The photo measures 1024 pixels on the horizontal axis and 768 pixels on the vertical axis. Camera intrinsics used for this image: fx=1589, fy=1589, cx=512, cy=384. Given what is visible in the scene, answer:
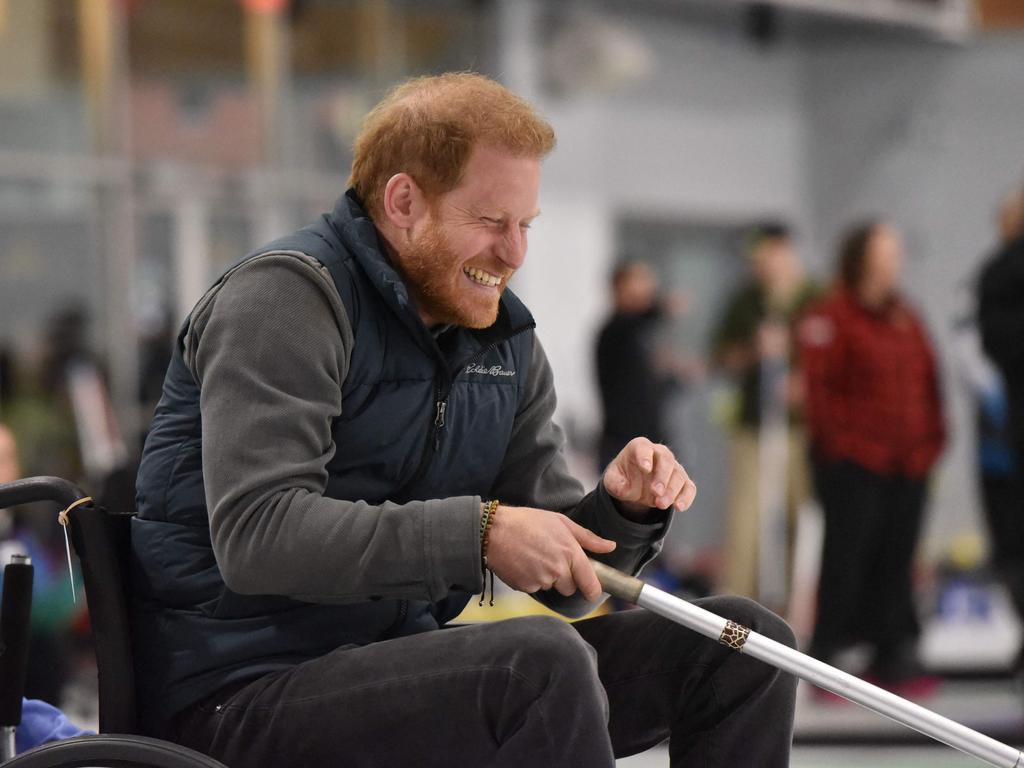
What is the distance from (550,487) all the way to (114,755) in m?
0.80

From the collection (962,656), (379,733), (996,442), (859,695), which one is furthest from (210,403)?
(962,656)

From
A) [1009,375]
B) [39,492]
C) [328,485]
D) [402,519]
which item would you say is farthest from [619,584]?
[1009,375]

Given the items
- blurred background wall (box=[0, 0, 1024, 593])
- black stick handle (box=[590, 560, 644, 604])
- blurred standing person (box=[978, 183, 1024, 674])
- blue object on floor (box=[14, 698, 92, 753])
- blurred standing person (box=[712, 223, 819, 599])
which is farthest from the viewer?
blurred background wall (box=[0, 0, 1024, 593])

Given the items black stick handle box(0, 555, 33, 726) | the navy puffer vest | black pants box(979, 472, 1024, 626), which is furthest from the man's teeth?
black pants box(979, 472, 1024, 626)

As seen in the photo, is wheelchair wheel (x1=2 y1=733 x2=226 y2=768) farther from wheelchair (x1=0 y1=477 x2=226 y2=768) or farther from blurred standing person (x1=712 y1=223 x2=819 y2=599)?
blurred standing person (x1=712 y1=223 x2=819 y2=599)

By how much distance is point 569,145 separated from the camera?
11047 mm

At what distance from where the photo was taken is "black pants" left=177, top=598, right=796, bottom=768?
1.87m

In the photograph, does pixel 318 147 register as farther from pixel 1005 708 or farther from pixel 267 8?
pixel 1005 708

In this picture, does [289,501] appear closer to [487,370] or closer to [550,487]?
[487,370]

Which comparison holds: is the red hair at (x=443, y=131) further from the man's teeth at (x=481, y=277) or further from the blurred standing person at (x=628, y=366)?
the blurred standing person at (x=628, y=366)

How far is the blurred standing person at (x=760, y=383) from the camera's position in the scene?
725 centimetres

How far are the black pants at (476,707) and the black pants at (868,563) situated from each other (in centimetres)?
411

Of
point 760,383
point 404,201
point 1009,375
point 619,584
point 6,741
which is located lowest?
point 760,383

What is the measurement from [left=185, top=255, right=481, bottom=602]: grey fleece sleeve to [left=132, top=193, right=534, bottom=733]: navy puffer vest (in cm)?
10
